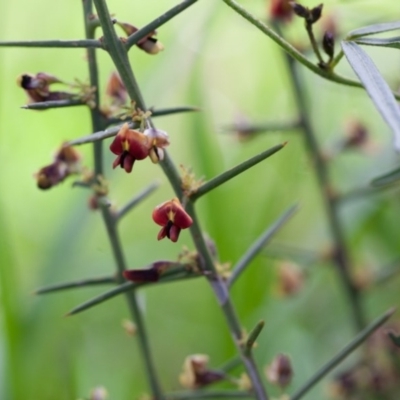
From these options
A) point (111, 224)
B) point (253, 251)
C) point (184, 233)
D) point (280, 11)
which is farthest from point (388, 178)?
point (184, 233)

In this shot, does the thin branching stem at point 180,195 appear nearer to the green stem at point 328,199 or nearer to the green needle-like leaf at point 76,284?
the green needle-like leaf at point 76,284

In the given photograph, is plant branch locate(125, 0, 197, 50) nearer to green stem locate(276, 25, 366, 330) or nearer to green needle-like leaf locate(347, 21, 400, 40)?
green needle-like leaf locate(347, 21, 400, 40)

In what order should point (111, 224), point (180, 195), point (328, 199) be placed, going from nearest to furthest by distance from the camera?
point (180, 195) < point (111, 224) < point (328, 199)

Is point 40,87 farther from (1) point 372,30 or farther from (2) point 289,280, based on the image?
(2) point 289,280

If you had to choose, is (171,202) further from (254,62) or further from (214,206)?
(254,62)

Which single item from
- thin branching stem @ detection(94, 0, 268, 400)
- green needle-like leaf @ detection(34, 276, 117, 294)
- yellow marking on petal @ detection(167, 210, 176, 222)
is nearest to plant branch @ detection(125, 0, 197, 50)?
thin branching stem @ detection(94, 0, 268, 400)

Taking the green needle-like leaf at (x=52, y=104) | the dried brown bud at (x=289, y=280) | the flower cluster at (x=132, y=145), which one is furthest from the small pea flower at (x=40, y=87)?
the dried brown bud at (x=289, y=280)

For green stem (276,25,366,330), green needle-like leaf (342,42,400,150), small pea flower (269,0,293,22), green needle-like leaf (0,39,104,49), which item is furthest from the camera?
green stem (276,25,366,330)
